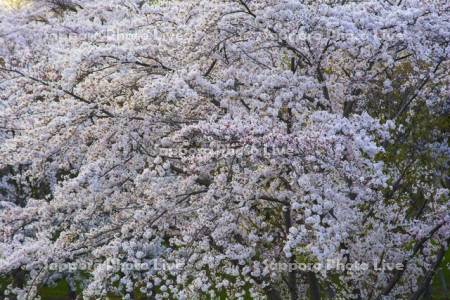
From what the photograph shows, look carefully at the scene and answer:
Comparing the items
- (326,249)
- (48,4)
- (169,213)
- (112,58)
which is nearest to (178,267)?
(169,213)

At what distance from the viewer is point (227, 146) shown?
17.2 ft

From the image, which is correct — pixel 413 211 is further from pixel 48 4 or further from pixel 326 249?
pixel 48 4

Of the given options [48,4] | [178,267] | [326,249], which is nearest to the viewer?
[326,249]

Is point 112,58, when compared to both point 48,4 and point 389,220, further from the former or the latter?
point 48,4

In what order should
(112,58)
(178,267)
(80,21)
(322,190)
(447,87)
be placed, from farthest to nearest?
(80,21)
(447,87)
(112,58)
(178,267)
(322,190)

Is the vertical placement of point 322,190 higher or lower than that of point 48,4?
higher

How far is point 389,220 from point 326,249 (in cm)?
229

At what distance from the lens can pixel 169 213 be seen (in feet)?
19.8

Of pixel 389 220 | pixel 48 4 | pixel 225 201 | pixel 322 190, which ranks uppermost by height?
pixel 322 190

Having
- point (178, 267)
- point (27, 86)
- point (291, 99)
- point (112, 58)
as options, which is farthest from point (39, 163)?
point (291, 99)

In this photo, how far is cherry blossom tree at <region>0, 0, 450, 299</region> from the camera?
531 centimetres

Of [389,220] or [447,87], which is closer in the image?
[389,220]

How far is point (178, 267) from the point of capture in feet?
18.4

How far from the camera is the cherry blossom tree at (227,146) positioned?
17.4 ft
